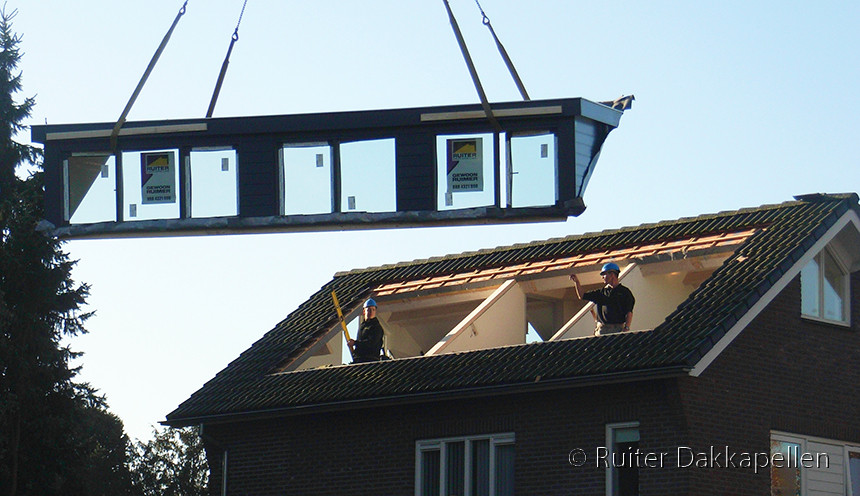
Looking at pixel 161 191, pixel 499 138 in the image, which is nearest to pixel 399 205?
pixel 499 138

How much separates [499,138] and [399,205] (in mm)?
1543

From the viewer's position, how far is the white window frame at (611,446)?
76.4ft

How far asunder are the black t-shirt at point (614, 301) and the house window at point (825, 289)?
9.42 ft

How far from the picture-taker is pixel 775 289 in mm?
24094

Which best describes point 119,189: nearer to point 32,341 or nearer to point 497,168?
point 497,168

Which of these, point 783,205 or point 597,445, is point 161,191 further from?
point 783,205

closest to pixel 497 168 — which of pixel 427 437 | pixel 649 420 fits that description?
pixel 649 420

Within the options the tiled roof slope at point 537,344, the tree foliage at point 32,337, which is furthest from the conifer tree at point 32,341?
the tiled roof slope at point 537,344

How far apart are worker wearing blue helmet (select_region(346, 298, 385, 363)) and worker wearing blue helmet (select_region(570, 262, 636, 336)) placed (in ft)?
15.4

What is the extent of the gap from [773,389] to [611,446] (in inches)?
109

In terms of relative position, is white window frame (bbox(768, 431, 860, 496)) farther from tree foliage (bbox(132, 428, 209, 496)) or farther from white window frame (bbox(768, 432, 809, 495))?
tree foliage (bbox(132, 428, 209, 496))

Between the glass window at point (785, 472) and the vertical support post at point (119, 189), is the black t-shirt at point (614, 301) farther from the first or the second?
the vertical support post at point (119, 189)

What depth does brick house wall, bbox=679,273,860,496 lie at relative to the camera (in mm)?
22969

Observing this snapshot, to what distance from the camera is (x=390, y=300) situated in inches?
1200
